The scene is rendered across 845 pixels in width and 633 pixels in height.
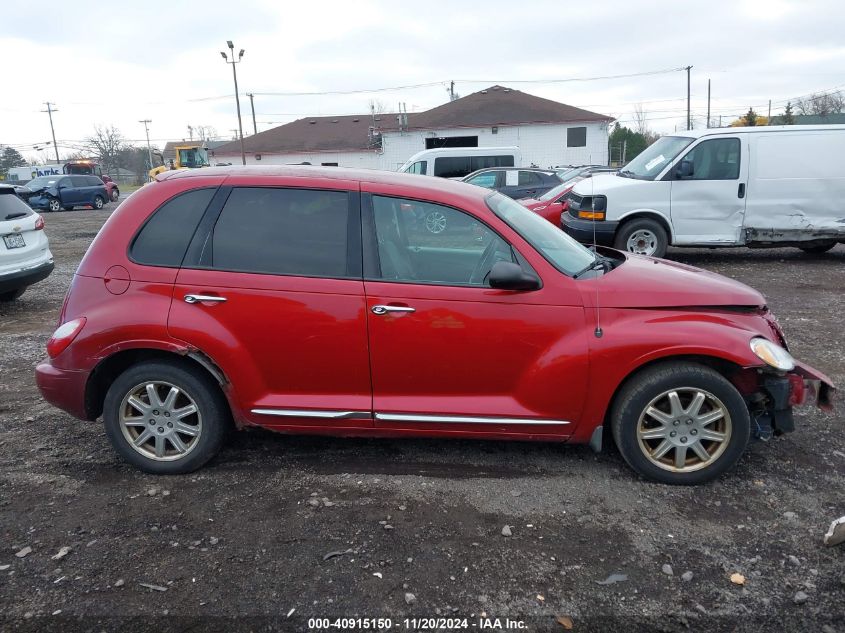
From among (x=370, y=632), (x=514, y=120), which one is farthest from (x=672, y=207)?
(x=514, y=120)

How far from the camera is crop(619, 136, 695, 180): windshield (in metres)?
10.1

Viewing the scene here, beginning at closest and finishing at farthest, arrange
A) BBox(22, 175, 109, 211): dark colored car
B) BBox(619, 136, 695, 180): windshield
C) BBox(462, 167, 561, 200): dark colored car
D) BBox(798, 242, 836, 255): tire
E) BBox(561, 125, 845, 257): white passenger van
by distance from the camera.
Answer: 1. BBox(561, 125, 845, 257): white passenger van
2. BBox(619, 136, 695, 180): windshield
3. BBox(798, 242, 836, 255): tire
4. BBox(462, 167, 561, 200): dark colored car
5. BBox(22, 175, 109, 211): dark colored car

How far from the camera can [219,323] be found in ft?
12.3

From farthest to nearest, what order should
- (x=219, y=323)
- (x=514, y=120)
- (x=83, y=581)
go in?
(x=514, y=120) < (x=219, y=323) < (x=83, y=581)

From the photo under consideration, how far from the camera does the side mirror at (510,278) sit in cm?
357

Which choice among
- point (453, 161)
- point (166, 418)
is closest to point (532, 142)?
point (453, 161)

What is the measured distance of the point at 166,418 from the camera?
389cm

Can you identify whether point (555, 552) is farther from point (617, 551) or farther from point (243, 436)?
point (243, 436)

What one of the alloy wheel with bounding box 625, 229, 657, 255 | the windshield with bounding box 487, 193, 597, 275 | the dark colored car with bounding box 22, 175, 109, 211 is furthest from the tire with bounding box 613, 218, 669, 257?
the dark colored car with bounding box 22, 175, 109, 211

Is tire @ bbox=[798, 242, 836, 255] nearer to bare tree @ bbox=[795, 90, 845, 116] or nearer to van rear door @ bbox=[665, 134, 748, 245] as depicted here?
van rear door @ bbox=[665, 134, 748, 245]

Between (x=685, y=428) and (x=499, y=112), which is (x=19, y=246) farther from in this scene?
(x=499, y=112)

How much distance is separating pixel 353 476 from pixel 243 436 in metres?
1.02

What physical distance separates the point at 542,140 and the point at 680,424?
35363 mm

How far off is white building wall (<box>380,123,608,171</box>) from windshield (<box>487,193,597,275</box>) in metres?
32.8
